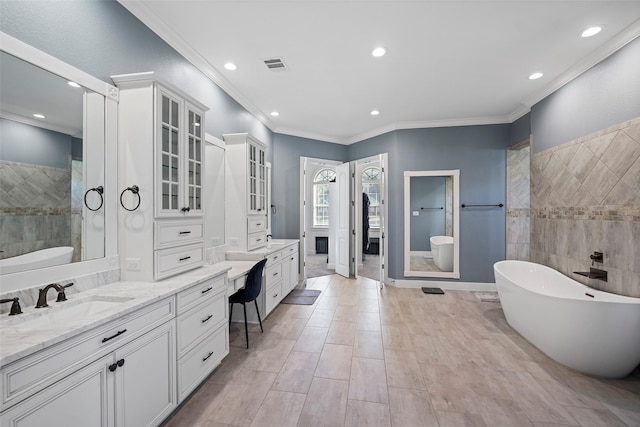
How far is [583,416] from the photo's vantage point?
188cm

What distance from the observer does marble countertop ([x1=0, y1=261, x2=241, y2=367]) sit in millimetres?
1062

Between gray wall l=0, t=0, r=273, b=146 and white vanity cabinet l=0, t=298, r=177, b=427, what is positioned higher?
gray wall l=0, t=0, r=273, b=146

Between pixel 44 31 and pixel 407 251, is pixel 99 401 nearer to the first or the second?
pixel 44 31

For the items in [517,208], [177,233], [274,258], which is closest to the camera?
[177,233]

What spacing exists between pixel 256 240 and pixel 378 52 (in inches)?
99.7

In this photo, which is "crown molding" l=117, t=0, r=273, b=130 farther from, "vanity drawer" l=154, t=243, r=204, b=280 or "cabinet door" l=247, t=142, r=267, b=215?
"vanity drawer" l=154, t=243, r=204, b=280

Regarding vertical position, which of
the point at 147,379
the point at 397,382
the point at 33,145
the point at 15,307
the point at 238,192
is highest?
the point at 33,145

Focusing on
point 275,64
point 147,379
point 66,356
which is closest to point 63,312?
point 66,356

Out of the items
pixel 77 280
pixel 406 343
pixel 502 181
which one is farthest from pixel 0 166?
pixel 502 181

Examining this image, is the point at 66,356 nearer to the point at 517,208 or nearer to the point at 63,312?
the point at 63,312

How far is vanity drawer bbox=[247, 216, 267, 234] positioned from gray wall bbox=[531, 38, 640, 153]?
3.78 metres

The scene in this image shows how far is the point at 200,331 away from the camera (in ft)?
6.84

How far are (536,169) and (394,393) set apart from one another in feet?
11.6

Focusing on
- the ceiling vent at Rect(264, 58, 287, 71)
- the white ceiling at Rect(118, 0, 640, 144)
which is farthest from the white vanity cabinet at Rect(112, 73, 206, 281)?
the ceiling vent at Rect(264, 58, 287, 71)
